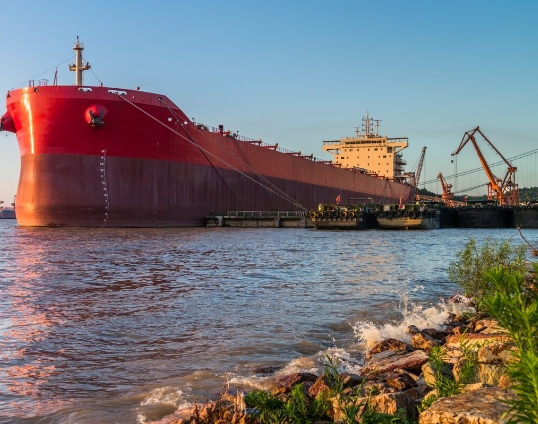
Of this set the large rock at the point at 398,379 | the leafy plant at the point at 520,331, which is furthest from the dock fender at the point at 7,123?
the leafy plant at the point at 520,331

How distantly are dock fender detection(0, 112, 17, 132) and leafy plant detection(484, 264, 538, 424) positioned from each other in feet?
107

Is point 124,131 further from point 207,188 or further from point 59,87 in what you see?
point 207,188

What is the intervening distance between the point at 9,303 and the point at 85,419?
5.47 metres

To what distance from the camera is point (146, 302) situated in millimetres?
8461

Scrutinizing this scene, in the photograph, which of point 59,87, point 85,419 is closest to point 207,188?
point 59,87

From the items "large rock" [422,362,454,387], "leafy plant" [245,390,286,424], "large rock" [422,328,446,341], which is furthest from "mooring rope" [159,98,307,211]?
"leafy plant" [245,390,286,424]

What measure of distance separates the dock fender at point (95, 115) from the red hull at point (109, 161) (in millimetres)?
110

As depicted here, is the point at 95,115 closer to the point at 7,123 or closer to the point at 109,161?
the point at 109,161

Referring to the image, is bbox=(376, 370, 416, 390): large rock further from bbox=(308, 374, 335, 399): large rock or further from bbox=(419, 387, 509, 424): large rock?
bbox=(419, 387, 509, 424): large rock

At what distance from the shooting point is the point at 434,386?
11.1ft

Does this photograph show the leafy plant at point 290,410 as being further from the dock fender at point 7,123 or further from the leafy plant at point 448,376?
the dock fender at point 7,123

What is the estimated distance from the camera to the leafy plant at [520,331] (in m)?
1.36

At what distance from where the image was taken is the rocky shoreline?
2.19m

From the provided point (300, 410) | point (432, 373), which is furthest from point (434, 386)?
point (300, 410)
